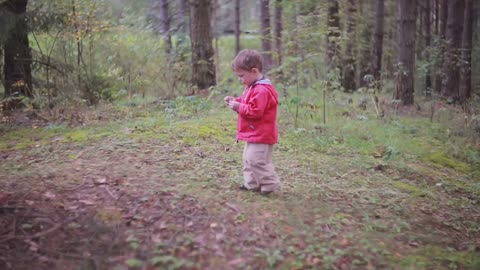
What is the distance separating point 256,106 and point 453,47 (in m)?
12.2

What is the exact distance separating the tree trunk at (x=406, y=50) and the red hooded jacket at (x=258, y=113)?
8.31 m

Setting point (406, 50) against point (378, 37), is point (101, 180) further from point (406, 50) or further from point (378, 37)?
point (378, 37)

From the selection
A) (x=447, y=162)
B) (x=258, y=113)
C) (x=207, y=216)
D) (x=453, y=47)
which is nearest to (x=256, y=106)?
(x=258, y=113)

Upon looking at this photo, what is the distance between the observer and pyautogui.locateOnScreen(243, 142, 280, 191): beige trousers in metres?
4.76

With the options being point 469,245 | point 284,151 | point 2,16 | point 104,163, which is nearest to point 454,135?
point 284,151

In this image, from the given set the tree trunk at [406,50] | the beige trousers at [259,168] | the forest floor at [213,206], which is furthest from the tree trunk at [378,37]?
the beige trousers at [259,168]

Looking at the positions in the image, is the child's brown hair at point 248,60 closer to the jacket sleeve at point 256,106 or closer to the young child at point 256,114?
the young child at point 256,114

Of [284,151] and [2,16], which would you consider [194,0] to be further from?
[284,151]

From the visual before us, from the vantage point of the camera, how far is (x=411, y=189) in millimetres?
5852

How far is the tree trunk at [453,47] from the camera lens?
14305 millimetres

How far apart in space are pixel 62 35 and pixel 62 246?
7.20 meters

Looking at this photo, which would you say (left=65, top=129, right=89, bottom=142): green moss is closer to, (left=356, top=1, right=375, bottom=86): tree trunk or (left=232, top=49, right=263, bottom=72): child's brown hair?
(left=232, top=49, right=263, bottom=72): child's brown hair

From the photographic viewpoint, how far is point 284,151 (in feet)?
23.2

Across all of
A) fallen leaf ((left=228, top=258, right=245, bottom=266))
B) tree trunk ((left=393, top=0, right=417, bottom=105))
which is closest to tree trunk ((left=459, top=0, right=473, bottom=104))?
tree trunk ((left=393, top=0, right=417, bottom=105))
